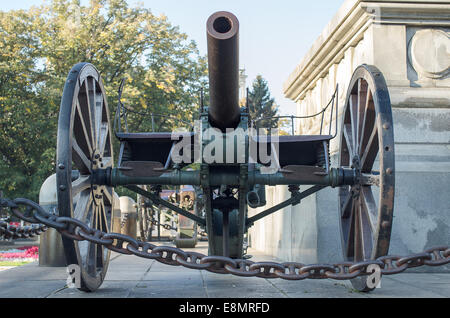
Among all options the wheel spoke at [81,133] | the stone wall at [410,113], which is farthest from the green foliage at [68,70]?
the wheel spoke at [81,133]

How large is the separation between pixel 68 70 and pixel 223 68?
1893 cm

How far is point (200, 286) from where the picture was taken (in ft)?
17.4

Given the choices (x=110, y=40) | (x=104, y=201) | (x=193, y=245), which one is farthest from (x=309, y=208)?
(x=110, y=40)

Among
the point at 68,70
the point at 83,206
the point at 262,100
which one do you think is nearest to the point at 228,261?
the point at 83,206

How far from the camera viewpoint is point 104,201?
553 centimetres

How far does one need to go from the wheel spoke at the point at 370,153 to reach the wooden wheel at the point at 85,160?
2403 millimetres

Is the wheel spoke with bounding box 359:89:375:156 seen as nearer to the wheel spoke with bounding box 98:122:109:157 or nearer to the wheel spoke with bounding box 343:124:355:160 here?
the wheel spoke with bounding box 343:124:355:160

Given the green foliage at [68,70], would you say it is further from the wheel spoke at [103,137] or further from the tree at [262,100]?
the tree at [262,100]

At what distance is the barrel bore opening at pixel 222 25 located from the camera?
3947 mm

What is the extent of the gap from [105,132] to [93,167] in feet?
2.36

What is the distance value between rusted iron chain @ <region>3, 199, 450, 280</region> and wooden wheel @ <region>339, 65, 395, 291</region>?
0.67 metres

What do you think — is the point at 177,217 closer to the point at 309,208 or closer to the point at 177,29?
the point at 309,208

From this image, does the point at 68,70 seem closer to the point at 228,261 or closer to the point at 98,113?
the point at 98,113

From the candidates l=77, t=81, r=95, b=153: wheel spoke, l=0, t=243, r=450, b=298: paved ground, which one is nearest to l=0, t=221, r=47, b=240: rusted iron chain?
l=0, t=243, r=450, b=298: paved ground
